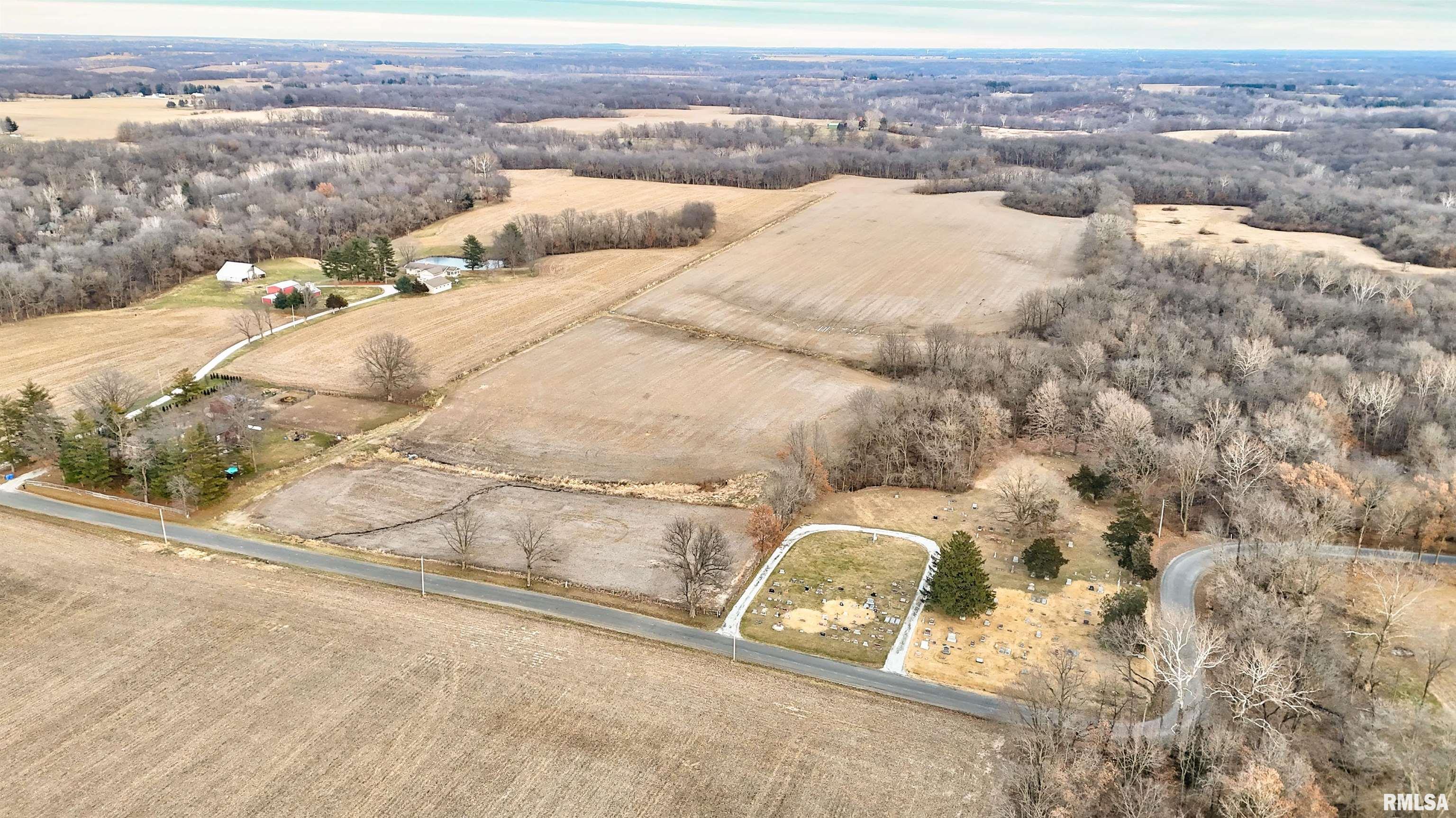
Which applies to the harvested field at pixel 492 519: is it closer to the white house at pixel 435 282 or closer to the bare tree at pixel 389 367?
the bare tree at pixel 389 367

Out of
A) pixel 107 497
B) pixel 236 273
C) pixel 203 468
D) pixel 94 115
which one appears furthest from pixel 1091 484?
pixel 94 115

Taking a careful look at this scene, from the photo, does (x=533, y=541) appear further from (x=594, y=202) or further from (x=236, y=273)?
(x=594, y=202)

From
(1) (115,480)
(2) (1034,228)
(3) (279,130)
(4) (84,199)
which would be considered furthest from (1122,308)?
(3) (279,130)

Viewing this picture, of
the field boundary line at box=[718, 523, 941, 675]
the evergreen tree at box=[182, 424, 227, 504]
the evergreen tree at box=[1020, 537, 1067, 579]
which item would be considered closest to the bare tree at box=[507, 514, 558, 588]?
the field boundary line at box=[718, 523, 941, 675]

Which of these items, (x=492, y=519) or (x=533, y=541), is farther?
(x=492, y=519)

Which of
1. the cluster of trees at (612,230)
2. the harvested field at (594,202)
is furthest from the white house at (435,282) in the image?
the harvested field at (594,202)

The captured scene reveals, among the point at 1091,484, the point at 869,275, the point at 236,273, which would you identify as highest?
the point at 869,275
